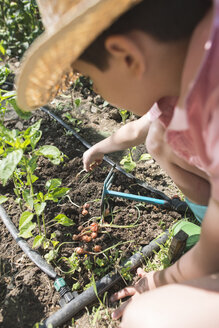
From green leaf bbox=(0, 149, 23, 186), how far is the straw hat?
303mm

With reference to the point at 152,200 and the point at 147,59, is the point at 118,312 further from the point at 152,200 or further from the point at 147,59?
the point at 147,59

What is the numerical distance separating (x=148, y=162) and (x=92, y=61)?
A: 1.13 metres

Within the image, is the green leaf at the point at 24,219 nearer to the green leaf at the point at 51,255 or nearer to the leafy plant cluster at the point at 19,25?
the green leaf at the point at 51,255

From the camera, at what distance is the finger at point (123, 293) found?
1208 millimetres

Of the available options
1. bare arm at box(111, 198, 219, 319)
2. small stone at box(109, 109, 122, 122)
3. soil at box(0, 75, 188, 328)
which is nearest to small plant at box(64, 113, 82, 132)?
soil at box(0, 75, 188, 328)

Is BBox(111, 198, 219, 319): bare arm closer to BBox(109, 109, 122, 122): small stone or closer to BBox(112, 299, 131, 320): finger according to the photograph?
BBox(112, 299, 131, 320): finger

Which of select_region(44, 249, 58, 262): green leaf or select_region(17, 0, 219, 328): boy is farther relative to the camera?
select_region(44, 249, 58, 262): green leaf

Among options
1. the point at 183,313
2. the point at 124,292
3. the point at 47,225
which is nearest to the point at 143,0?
the point at 183,313

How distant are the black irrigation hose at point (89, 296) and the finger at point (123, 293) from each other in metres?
0.04

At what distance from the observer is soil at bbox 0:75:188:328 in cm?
123

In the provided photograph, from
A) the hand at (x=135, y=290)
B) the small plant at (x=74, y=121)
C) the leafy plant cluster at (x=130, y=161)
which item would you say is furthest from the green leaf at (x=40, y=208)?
the small plant at (x=74, y=121)

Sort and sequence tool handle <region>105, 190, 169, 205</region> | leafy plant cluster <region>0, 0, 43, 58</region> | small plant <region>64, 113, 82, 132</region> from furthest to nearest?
leafy plant cluster <region>0, 0, 43, 58</region> < small plant <region>64, 113, 82, 132</region> < tool handle <region>105, 190, 169, 205</region>

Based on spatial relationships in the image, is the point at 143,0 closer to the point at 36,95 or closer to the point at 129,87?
the point at 129,87

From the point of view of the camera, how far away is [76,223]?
1503mm
